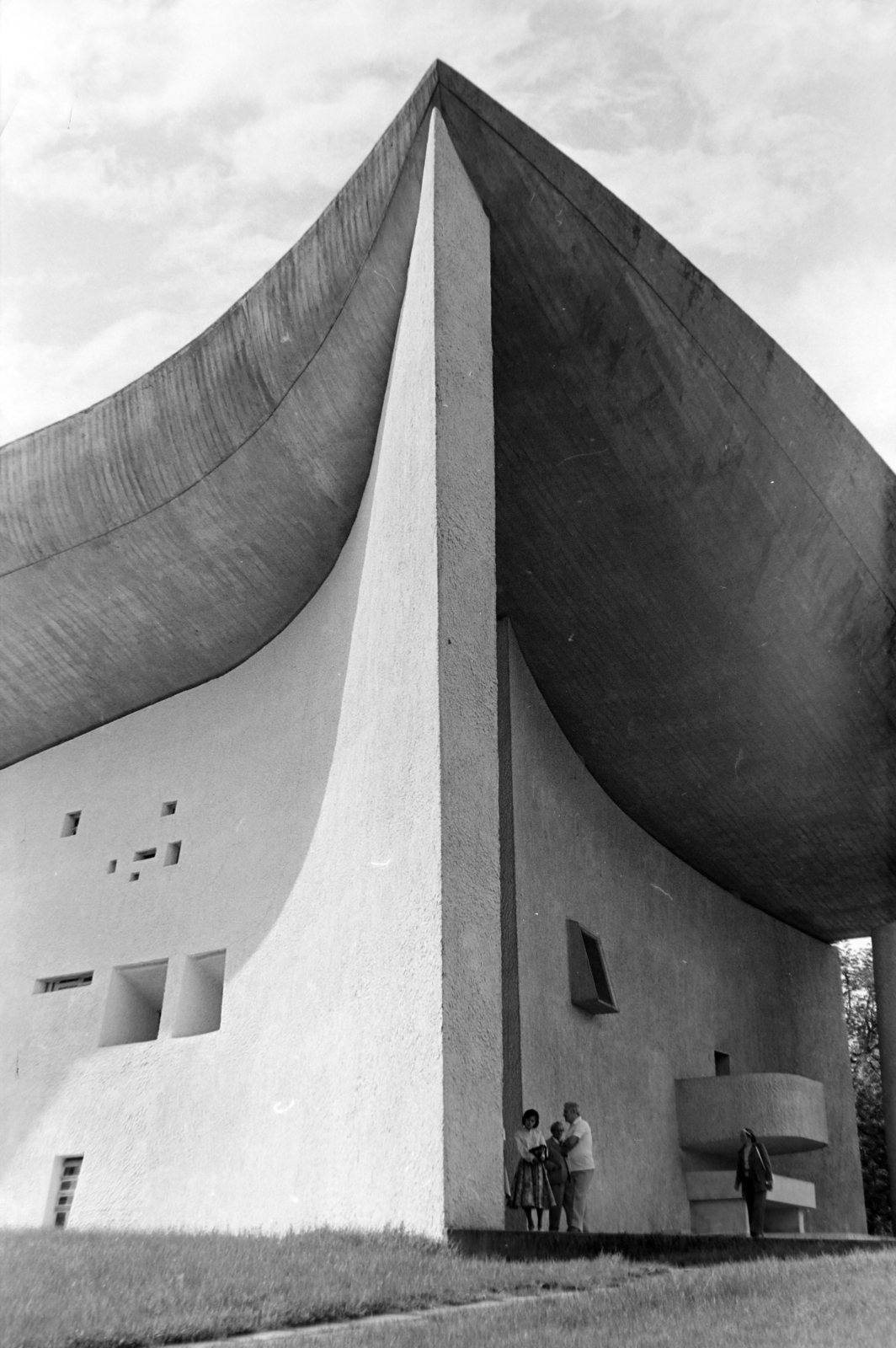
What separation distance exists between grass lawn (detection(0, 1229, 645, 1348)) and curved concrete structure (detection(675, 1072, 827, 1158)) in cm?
891

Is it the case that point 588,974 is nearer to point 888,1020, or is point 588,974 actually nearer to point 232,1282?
point 232,1282

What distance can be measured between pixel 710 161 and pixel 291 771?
5.76 metres

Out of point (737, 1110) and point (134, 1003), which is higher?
point (134, 1003)

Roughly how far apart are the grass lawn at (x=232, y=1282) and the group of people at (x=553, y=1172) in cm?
228

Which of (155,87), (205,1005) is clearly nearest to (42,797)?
(205,1005)

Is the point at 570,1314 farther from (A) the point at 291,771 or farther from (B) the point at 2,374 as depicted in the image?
(B) the point at 2,374

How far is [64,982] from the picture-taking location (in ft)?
36.3

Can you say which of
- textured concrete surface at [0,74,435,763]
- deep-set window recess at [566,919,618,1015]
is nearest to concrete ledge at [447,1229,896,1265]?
deep-set window recess at [566,919,618,1015]

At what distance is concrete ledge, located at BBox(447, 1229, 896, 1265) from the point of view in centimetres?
530

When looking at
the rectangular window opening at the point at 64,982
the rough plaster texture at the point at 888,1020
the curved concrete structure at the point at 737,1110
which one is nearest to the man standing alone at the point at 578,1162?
the rectangular window opening at the point at 64,982

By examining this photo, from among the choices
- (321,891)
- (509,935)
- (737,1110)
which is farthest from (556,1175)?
(737,1110)

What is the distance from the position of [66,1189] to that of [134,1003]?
1647mm

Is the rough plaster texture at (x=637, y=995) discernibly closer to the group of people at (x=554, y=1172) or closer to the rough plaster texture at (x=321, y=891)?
the group of people at (x=554, y=1172)

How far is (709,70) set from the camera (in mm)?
7527
